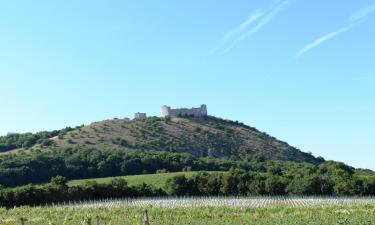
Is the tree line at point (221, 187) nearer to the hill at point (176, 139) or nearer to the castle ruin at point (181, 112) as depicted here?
the hill at point (176, 139)

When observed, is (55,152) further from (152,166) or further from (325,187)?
(325,187)

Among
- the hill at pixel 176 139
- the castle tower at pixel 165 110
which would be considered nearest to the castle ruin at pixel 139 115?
the hill at pixel 176 139

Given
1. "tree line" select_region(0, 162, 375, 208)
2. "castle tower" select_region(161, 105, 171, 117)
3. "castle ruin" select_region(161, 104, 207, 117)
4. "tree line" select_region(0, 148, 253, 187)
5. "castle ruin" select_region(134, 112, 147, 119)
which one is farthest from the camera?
"castle tower" select_region(161, 105, 171, 117)

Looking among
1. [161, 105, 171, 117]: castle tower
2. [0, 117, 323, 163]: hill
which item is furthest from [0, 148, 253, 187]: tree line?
[161, 105, 171, 117]: castle tower

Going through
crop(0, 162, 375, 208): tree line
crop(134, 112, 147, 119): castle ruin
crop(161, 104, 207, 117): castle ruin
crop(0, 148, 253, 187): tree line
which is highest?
crop(161, 104, 207, 117): castle ruin

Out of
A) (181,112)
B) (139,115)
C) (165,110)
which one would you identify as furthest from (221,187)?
(165,110)

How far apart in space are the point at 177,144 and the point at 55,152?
40755 mm

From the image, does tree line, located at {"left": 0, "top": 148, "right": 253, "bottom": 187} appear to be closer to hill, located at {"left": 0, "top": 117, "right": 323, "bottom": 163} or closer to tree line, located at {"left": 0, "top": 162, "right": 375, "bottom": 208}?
hill, located at {"left": 0, "top": 117, "right": 323, "bottom": 163}

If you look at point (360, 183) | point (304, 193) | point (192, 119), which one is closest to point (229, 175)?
point (304, 193)

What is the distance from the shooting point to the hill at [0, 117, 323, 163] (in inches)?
5595

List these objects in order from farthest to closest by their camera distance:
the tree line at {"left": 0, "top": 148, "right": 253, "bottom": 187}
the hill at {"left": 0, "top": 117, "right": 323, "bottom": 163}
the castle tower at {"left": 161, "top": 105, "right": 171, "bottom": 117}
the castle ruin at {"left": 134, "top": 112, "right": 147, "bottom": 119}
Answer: the castle tower at {"left": 161, "top": 105, "right": 171, "bottom": 117}, the castle ruin at {"left": 134, "top": 112, "right": 147, "bottom": 119}, the hill at {"left": 0, "top": 117, "right": 323, "bottom": 163}, the tree line at {"left": 0, "top": 148, "right": 253, "bottom": 187}

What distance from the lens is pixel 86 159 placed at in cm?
11350

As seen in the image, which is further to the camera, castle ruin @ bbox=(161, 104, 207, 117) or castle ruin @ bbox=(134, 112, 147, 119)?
castle ruin @ bbox=(161, 104, 207, 117)

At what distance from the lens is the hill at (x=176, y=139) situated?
142125 mm
